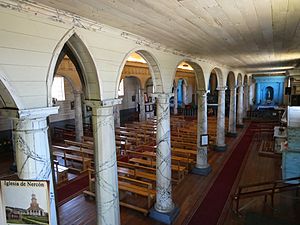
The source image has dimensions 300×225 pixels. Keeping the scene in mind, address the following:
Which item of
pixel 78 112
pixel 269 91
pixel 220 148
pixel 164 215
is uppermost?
pixel 269 91

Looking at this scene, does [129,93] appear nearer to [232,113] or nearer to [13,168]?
[232,113]

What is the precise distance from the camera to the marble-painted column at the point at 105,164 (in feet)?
12.3

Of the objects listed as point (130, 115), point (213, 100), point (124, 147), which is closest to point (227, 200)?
point (124, 147)

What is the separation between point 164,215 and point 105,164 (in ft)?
8.72

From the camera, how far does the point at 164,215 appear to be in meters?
5.62

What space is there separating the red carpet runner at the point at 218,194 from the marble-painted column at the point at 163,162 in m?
0.68

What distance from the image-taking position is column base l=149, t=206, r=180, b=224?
5.59m

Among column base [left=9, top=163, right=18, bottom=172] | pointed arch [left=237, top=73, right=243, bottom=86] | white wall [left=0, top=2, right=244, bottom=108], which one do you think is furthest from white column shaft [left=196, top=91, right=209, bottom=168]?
→ pointed arch [left=237, top=73, right=243, bottom=86]

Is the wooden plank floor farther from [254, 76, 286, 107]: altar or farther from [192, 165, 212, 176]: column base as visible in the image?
[254, 76, 286, 107]: altar

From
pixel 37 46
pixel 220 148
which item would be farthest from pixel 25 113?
pixel 220 148

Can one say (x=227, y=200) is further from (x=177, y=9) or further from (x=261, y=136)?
(x=261, y=136)

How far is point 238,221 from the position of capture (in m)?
5.61

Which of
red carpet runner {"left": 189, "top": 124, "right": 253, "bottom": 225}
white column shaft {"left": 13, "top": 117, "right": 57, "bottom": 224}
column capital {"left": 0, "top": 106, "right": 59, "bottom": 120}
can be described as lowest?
red carpet runner {"left": 189, "top": 124, "right": 253, "bottom": 225}

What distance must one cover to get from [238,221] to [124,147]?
6.46m
